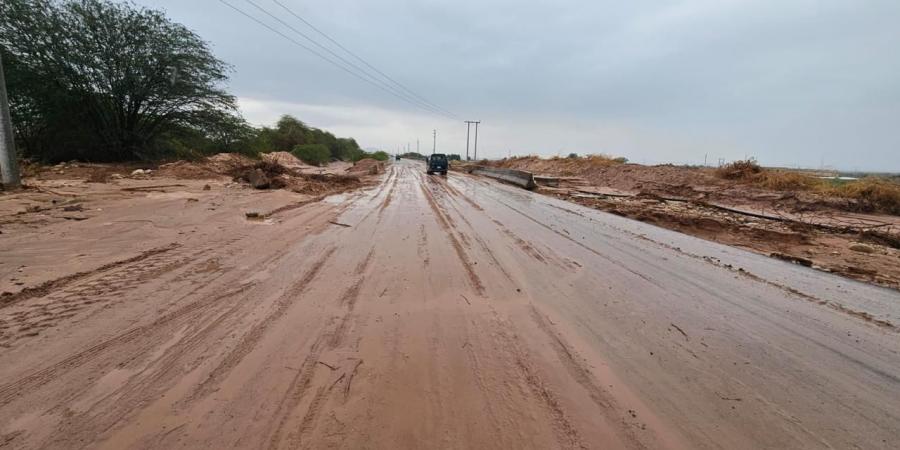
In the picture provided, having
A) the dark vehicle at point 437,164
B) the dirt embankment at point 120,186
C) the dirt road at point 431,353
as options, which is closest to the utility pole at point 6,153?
the dirt embankment at point 120,186

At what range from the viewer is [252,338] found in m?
3.41

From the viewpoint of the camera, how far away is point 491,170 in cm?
3325

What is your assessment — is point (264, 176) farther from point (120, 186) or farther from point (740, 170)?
point (740, 170)

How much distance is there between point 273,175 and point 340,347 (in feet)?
48.2

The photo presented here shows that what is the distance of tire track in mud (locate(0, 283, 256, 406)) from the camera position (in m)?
2.56

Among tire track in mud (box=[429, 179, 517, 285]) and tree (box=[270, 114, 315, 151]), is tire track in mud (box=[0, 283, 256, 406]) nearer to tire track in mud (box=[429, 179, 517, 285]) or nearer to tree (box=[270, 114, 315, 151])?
tire track in mud (box=[429, 179, 517, 285])

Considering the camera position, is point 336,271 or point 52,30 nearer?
point 336,271

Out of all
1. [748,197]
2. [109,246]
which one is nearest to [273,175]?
[109,246]

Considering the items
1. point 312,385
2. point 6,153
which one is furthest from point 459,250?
point 6,153

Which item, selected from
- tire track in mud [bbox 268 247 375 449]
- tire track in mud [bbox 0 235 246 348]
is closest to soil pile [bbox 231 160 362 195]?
tire track in mud [bbox 0 235 246 348]

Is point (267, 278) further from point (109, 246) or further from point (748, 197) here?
point (748, 197)

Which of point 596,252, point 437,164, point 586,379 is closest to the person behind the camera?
point 586,379

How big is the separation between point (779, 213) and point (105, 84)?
29.1 meters

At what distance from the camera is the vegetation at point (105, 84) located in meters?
17.1
